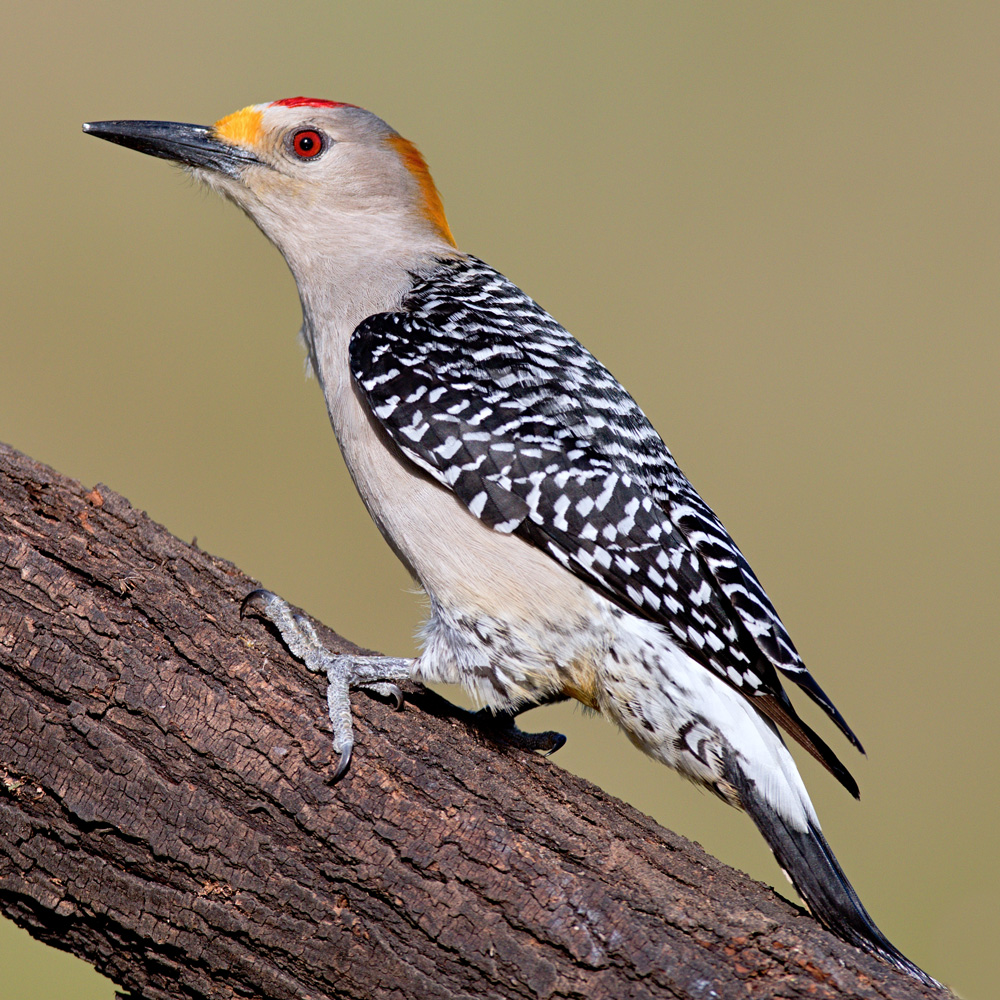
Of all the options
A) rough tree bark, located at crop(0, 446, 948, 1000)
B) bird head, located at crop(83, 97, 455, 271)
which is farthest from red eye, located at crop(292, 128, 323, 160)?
rough tree bark, located at crop(0, 446, 948, 1000)

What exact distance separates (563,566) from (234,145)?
8.12 ft

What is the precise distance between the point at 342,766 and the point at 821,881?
1.65 metres

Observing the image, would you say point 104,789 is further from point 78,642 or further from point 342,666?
point 342,666

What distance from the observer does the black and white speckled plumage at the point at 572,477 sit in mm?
3521

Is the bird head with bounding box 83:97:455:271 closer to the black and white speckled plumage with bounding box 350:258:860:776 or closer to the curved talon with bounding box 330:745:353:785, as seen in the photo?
the black and white speckled plumage with bounding box 350:258:860:776

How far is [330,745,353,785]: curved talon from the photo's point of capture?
117 inches

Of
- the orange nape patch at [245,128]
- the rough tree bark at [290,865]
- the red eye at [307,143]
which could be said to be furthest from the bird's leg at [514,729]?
the orange nape patch at [245,128]

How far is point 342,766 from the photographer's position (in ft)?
9.82

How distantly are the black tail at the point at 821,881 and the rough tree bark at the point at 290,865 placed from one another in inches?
6.5

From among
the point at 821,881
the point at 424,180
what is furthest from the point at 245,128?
the point at 821,881

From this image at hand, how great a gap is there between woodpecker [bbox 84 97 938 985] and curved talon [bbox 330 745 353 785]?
0.25 ft

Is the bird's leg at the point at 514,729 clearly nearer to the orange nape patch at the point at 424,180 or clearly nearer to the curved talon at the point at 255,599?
the curved talon at the point at 255,599

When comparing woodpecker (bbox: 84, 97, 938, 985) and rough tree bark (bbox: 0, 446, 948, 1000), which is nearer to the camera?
rough tree bark (bbox: 0, 446, 948, 1000)

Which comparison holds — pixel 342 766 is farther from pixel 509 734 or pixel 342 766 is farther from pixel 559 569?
pixel 559 569
